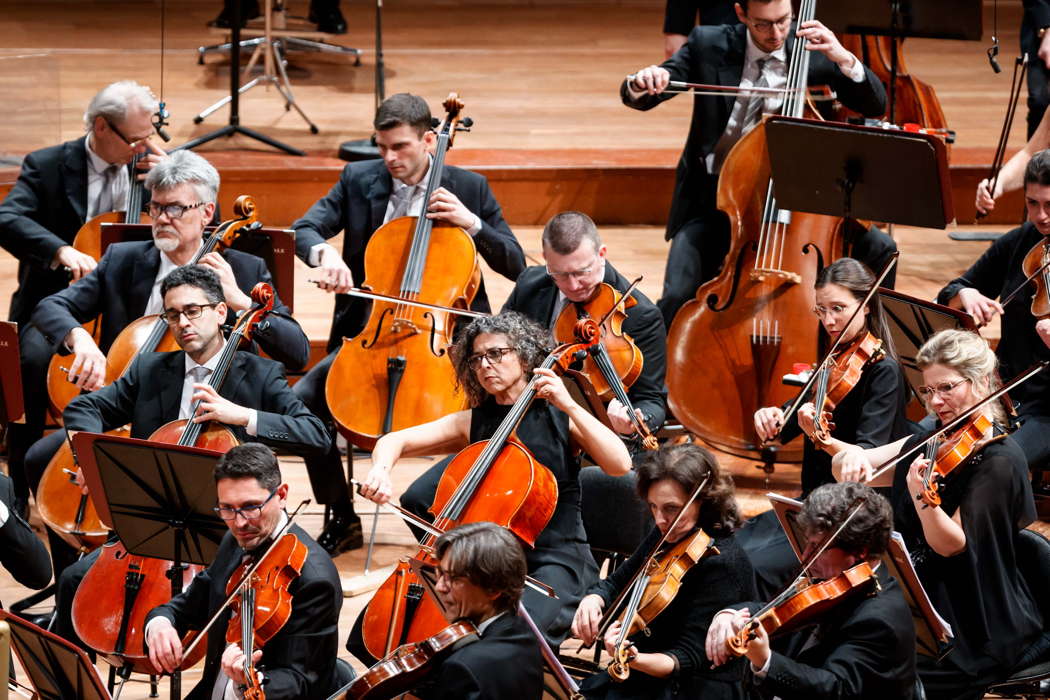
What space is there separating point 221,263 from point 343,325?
55cm

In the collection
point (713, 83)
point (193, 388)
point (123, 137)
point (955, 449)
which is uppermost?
point (713, 83)

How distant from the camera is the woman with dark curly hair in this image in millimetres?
3029

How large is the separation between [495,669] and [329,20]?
510 cm

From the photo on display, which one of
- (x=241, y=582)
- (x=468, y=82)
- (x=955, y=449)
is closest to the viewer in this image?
(x=241, y=582)

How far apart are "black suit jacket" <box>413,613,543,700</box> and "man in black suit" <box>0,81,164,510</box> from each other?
6.49 feet

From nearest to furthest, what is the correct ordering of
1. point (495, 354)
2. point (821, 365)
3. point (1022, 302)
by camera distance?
1. point (495, 354)
2. point (821, 365)
3. point (1022, 302)

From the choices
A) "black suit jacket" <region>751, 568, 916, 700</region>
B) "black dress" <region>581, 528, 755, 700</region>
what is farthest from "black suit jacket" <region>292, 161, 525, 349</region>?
"black suit jacket" <region>751, 568, 916, 700</region>

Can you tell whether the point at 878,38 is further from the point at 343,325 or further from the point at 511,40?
the point at 511,40

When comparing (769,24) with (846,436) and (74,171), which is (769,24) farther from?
(74,171)

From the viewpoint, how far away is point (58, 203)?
4.13 metres

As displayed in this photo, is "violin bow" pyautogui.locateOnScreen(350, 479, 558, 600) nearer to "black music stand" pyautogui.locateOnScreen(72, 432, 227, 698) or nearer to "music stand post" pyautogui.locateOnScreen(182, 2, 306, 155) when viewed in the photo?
"black music stand" pyautogui.locateOnScreen(72, 432, 227, 698)

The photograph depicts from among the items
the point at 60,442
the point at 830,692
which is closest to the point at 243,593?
the point at 830,692

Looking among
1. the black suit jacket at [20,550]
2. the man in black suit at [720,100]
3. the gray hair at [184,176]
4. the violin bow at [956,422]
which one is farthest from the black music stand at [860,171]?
the black suit jacket at [20,550]

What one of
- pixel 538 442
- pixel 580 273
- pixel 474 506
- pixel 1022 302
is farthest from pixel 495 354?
pixel 1022 302
